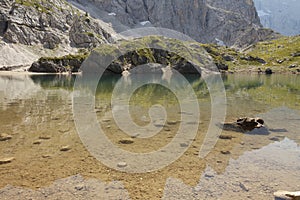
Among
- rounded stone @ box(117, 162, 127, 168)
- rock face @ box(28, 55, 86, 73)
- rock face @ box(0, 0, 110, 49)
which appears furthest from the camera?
rock face @ box(0, 0, 110, 49)

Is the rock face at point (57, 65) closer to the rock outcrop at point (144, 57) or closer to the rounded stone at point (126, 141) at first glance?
the rock outcrop at point (144, 57)

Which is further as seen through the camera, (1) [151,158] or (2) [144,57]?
(2) [144,57]

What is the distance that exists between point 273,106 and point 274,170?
905 inches

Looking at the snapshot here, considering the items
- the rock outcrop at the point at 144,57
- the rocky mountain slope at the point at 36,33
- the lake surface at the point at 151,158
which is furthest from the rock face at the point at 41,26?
the lake surface at the point at 151,158

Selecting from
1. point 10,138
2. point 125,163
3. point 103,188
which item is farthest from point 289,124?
point 10,138

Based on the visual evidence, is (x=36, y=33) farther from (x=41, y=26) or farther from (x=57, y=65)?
(x=57, y=65)

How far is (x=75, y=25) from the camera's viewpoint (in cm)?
19675

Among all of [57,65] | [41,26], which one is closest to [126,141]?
[57,65]

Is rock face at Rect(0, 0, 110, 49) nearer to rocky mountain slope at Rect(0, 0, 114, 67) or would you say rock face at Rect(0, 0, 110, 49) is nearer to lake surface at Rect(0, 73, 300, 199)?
rocky mountain slope at Rect(0, 0, 114, 67)

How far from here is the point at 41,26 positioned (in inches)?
6649

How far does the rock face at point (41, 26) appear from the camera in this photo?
488 ft

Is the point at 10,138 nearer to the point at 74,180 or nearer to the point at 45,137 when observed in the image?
the point at 45,137

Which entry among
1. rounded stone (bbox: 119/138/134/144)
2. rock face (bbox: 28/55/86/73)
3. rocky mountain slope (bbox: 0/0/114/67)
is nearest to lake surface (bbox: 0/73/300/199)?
rounded stone (bbox: 119/138/134/144)

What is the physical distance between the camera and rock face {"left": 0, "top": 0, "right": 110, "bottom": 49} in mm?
148850
